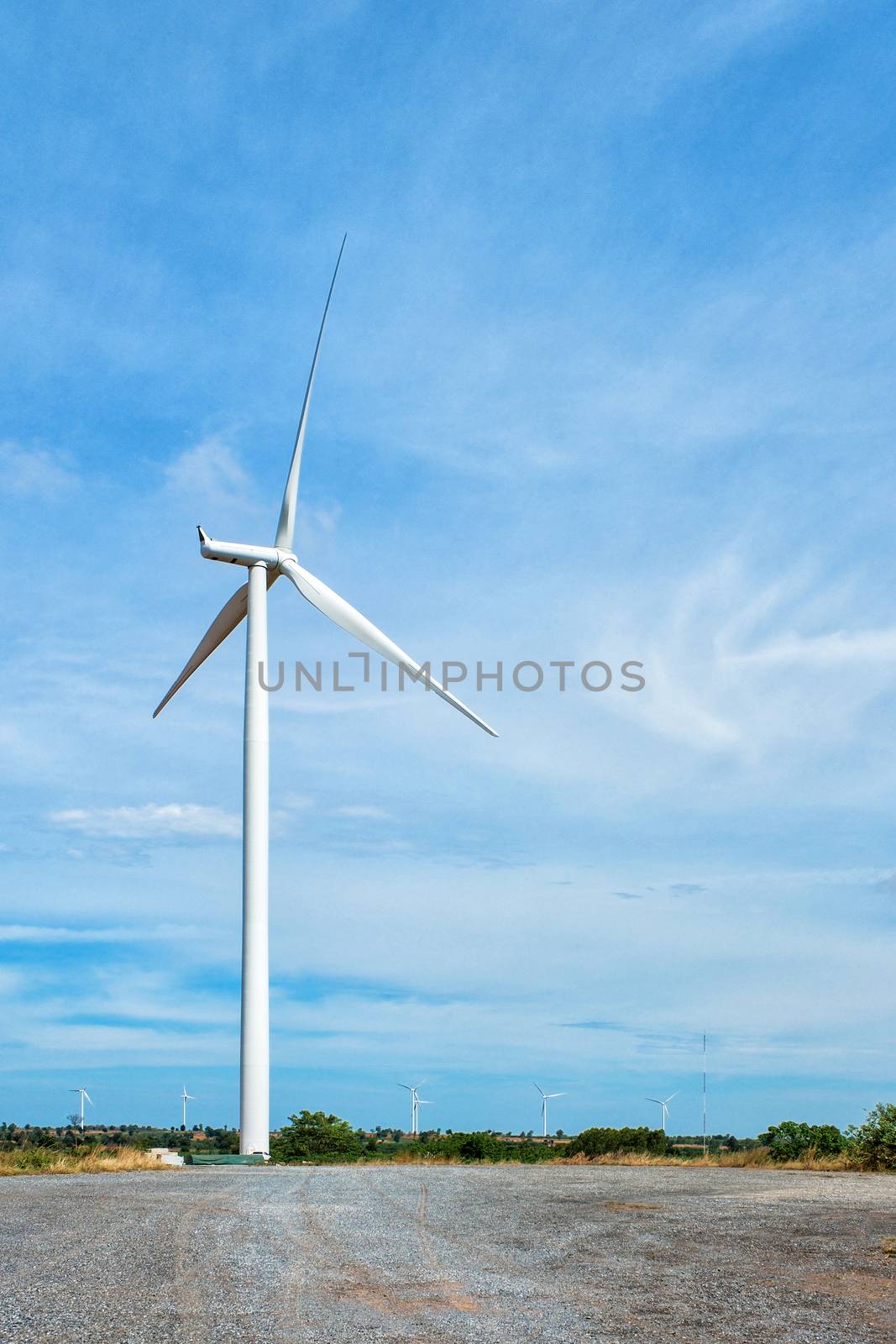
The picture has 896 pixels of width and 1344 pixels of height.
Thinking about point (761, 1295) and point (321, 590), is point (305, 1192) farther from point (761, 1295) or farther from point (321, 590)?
point (321, 590)

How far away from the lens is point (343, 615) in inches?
2016

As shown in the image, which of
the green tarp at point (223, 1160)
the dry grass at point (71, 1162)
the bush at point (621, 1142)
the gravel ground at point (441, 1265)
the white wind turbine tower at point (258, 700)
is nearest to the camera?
the gravel ground at point (441, 1265)

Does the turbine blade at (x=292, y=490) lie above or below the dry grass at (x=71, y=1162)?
above

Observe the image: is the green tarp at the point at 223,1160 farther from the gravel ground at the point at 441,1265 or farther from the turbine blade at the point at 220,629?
the turbine blade at the point at 220,629

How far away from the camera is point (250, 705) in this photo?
45.4m

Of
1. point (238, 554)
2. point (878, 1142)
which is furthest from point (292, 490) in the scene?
point (878, 1142)

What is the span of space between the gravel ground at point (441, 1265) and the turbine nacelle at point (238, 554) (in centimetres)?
3001

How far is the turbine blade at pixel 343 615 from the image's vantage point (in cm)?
4997

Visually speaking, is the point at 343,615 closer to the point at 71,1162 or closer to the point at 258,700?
the point at 258,700

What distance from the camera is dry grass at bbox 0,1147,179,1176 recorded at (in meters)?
32.1

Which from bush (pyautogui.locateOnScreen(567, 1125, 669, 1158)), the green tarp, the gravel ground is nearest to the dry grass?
the green tarp

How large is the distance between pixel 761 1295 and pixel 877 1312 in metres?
1.31

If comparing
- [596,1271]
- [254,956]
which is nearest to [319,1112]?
[254,956]

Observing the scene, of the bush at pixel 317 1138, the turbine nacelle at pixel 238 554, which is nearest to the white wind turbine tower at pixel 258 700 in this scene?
the turbine nacelle at pixel 238 554
